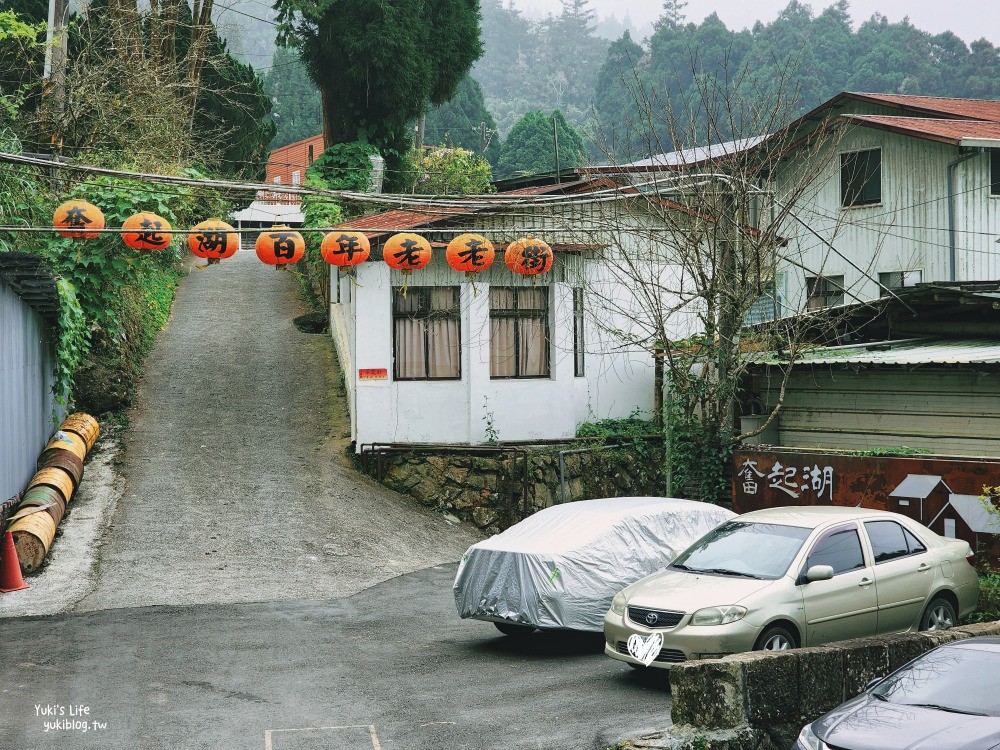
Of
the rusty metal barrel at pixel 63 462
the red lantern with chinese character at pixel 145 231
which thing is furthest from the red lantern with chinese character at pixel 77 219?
the rusty metal barrel at pixel 63 462

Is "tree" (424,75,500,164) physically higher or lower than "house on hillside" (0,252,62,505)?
higher

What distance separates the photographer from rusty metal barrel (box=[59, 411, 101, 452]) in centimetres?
1875

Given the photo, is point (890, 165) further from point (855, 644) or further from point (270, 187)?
point (855, 644)

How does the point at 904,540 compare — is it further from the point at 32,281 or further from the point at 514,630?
→ the point at 32,281

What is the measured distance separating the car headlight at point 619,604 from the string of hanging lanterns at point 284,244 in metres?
7.61

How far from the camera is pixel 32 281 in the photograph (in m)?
15.0

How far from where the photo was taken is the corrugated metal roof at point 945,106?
26.5 m

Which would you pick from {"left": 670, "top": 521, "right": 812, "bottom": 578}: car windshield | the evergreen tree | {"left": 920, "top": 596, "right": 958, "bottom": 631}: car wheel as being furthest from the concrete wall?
the evergreen tree

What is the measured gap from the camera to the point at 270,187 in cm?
1634

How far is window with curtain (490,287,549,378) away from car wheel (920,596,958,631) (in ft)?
36.4

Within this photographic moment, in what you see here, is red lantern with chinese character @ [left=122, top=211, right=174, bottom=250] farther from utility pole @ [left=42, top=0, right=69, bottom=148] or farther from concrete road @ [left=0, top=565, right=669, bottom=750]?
utility pole @ [left=42, top=0, right=69, bottom=148]

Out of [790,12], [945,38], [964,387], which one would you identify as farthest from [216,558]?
[790,12]

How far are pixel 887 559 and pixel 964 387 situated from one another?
21.9 feet
